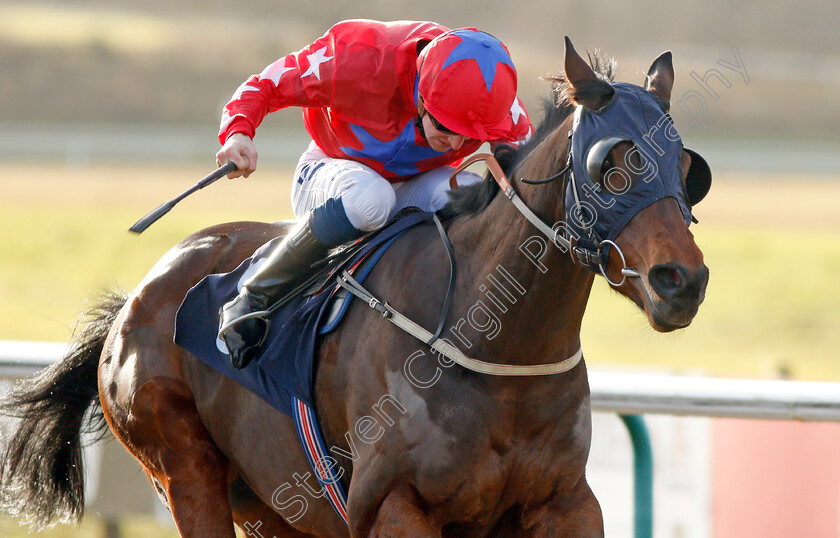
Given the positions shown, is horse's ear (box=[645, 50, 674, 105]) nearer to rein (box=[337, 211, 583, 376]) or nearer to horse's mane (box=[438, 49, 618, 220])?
horse's mane (box=[438, 49, 618, 220])

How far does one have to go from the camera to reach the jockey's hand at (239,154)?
276 centimetres

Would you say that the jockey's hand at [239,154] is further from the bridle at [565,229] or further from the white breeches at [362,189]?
the bridle at [565,229]

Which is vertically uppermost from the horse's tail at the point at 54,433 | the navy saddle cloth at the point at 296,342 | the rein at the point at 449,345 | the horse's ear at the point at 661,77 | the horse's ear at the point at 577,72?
the horse's ear at the point at 661,77

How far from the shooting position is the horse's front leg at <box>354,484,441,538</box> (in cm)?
234

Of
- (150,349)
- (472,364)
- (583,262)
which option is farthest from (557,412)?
(150,349)

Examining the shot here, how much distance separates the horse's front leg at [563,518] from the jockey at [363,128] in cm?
85

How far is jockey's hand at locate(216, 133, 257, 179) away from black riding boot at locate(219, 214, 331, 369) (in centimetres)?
22

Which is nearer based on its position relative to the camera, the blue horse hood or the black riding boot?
the blue horse hood

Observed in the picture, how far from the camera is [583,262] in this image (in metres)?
2.15

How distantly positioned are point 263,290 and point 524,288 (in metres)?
0.79

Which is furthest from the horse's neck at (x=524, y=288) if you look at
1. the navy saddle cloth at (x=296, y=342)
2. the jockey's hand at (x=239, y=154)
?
the jockey's hand at (x=239, y=154)

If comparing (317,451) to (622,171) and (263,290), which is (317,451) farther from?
(622,171)

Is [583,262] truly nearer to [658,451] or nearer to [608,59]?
[608,59]

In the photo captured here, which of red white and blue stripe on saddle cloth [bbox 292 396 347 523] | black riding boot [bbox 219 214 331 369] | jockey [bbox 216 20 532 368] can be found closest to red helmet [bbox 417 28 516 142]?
jockey [bbox 216 20 532 368]
